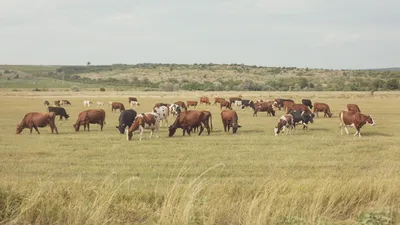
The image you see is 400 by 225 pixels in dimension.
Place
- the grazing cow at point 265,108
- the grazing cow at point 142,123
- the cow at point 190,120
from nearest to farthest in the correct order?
1. the grazing cow at point 142,123
2. the cow at point 190,120
3. the grazing cow at point 265,108

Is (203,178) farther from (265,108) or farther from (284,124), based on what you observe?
(265,108)

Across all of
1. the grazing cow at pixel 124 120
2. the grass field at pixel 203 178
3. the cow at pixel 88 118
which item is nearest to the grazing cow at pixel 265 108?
the grass field at pixel 203 178

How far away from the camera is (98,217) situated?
19.8 feet

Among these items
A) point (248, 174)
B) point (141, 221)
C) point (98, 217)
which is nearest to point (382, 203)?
point (141, 221)

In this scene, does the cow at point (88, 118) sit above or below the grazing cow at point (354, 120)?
below

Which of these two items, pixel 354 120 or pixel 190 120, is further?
pixel 190 120

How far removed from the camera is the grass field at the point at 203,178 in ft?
20.8

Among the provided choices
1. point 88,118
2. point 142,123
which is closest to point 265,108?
point 88,118

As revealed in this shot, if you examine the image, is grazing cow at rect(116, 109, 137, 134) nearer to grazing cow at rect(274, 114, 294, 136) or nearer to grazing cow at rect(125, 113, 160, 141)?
grazing cow at rect(125, 113, 160, 141)

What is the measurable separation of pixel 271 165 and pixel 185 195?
826cm

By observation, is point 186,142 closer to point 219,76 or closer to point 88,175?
point 88,175

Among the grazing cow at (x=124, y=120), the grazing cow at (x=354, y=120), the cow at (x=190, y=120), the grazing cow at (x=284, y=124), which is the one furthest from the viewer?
the grazing cow at (x=124, y=120)

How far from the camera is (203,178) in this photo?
Answer: 11.9 m

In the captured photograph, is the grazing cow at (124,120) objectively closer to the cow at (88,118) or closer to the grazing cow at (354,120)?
the cow at (88,118)
